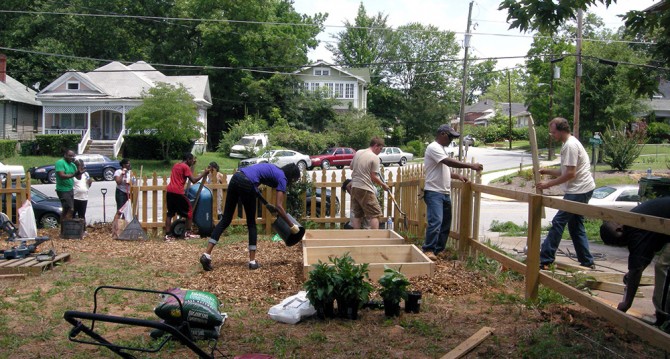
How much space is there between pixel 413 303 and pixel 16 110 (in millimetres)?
43608

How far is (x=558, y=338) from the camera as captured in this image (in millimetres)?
4535

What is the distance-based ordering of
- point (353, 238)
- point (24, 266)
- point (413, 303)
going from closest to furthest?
point (413, 303) < point (24, 266) < point (353, 238)

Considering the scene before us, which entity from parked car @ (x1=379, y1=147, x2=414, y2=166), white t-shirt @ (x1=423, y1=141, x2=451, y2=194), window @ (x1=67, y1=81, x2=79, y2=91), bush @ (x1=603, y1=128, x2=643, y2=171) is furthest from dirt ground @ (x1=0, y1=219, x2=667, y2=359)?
window @ (x1=67, y1=81, x2=79, y2=91)

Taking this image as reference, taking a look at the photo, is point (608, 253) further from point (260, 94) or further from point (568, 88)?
point (260, 94)

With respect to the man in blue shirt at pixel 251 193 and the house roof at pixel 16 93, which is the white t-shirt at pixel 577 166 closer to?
the man in blue shirt at pixel 251 193

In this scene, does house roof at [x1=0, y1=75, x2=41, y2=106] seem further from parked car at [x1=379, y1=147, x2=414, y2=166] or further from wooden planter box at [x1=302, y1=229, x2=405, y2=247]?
wooden planter box at [x1=302, y1=229, x2=405, y2=247]

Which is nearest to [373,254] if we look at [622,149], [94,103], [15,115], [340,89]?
[622,149]

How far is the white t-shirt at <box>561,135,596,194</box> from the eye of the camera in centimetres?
646

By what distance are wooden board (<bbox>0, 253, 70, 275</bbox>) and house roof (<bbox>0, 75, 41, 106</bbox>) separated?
35518 millimetres

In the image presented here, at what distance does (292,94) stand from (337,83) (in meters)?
7.13

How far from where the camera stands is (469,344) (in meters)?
4.46

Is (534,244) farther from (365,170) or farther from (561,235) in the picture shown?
(365,170)

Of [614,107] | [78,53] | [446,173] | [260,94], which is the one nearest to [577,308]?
[446,173]

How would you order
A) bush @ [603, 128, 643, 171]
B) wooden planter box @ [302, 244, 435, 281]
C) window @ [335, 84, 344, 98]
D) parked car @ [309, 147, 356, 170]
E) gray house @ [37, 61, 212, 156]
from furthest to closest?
window @ [335, 84, 344, 98] → gray house @ [37, 61, 212, 156] → parked car @ [309, 147, 356, 170] → bush @ [603, 128, 643, 171] → wooden planter box @ [302, 244, 435, 281]
